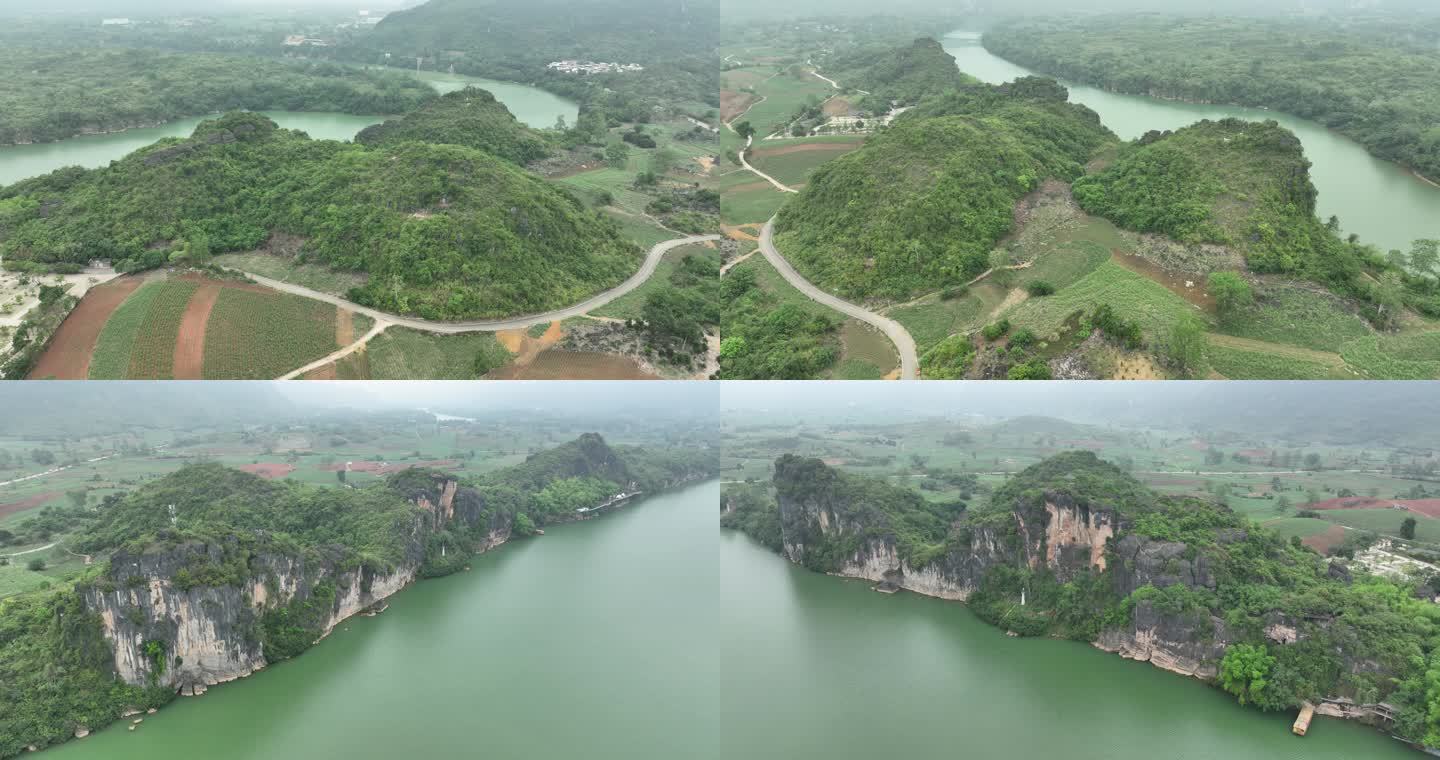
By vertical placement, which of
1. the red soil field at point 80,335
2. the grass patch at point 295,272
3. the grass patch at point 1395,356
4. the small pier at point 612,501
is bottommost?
the small pier at point 612,501

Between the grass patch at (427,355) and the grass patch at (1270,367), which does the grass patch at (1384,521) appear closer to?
the grass patch at (1270,367)

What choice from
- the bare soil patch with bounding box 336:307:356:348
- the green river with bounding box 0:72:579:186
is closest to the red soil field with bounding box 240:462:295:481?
the bare soil patch with bounding box 336:307:356:348

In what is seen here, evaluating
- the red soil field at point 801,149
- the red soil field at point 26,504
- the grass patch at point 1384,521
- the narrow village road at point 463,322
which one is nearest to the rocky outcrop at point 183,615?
the narrow village road at point 463,322

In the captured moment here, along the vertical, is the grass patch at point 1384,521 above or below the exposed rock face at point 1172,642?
above

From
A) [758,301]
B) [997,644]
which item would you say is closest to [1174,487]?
[997,644]

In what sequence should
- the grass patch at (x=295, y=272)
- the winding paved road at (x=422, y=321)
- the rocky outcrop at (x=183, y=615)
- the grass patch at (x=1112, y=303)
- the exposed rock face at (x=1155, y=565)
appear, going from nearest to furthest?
the rocky outcrop at (x=183, y=615) < the exposed rock face at (x=1155, y=565) < the grass patch at (x=1112, y=303) < the winding paved road at (x=422, y=321) < the grass patch at (x=295, y=272)

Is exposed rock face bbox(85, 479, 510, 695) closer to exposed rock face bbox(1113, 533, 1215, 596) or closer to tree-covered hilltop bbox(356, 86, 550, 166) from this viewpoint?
exposed rock face bbox(1113, 533, 1215, 596)
